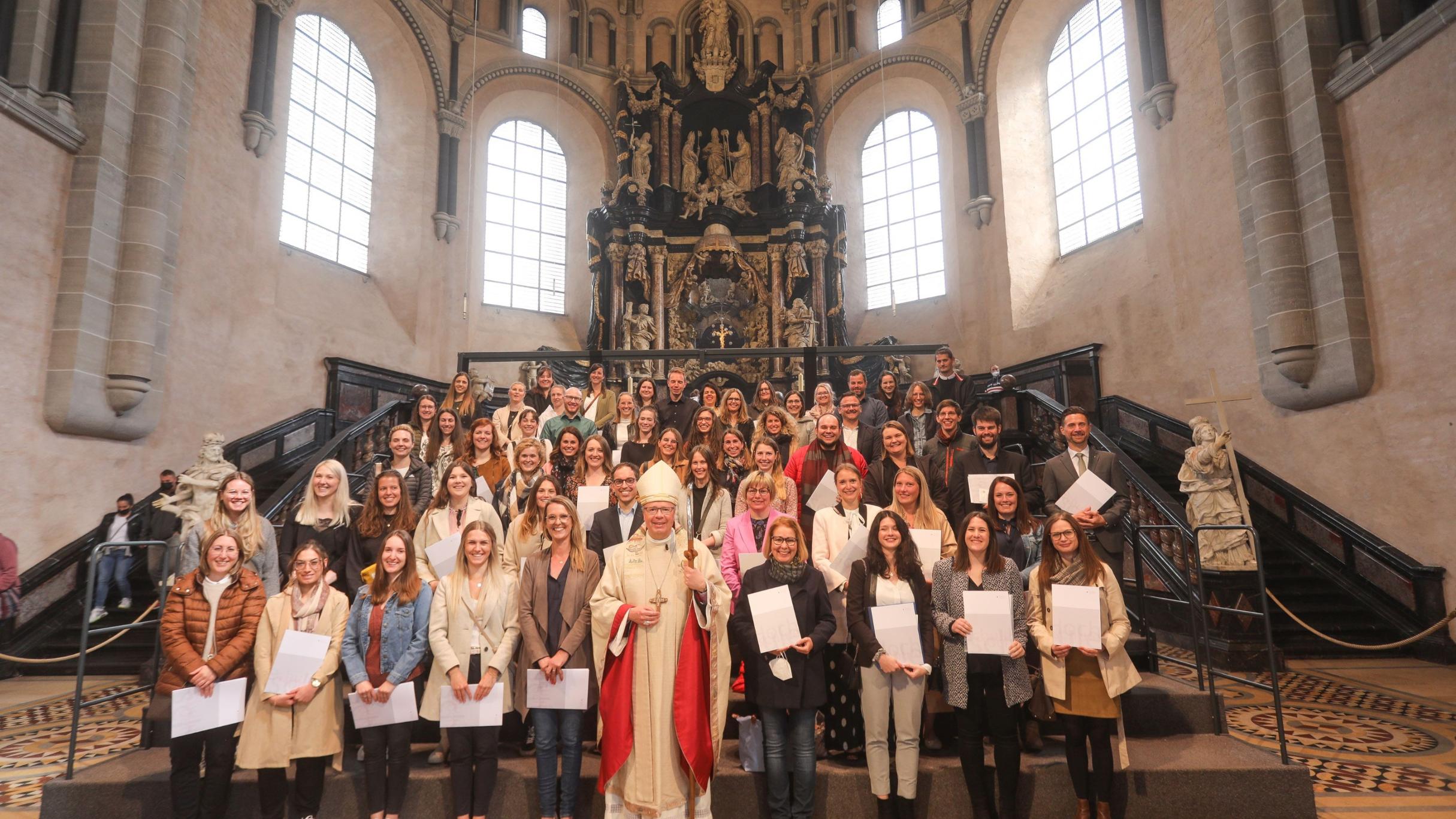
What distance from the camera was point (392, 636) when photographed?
13.2ft

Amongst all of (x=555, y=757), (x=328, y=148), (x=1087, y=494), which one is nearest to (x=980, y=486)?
(x=1087, y=494)

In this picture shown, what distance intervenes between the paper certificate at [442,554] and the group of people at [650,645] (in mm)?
→ 44

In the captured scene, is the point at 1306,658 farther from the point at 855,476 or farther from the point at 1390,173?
the point at 855,476

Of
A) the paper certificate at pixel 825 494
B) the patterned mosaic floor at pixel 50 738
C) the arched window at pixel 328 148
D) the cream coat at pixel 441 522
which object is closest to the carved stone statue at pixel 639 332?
the arched window at pixel 328 148

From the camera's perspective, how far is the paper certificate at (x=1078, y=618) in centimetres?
393

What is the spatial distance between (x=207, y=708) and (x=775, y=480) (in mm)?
3306

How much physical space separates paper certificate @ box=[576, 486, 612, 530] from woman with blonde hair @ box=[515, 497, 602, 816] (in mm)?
919

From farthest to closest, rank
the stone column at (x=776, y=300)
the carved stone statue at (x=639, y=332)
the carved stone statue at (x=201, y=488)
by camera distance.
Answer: the stone column at (x=776, y=300) → the carved stone statue at (x=639, y=332) → the carved stone statue at (x=201, y=488)

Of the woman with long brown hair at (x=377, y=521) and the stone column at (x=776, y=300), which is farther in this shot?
the stone column at (x=776, y=300)

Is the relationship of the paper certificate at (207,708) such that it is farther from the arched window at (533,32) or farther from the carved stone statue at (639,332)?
the arched window at (533,32)

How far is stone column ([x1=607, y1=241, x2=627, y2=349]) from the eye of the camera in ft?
50.4

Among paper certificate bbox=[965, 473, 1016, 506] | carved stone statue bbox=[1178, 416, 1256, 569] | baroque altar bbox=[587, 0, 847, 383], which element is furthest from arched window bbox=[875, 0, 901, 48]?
paper certificate bbox=[965, 473, 1016, 506]

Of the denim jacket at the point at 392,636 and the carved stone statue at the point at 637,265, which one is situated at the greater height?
the carved stone statue at the point at 637,265

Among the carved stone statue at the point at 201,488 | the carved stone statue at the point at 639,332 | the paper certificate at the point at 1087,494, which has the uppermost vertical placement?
the carved stone statue at the point at 639,332
